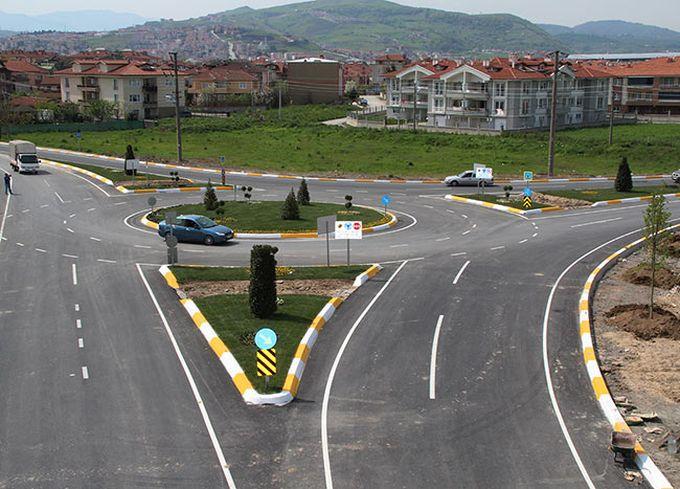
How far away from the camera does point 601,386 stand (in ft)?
65.3

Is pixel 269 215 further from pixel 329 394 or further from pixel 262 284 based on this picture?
pixel 329 394

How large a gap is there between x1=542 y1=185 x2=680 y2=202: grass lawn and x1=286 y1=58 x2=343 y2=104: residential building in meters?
101

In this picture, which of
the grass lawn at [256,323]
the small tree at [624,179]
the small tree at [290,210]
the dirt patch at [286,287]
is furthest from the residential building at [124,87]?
the grass lawn at [256,323]

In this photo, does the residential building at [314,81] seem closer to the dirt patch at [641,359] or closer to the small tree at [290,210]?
the small tree at [290,210]

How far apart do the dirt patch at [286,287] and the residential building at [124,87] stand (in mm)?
89009

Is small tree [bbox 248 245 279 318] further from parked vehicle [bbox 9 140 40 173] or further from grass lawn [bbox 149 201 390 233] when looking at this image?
parked vehicle [bbox 9 140 40 173]

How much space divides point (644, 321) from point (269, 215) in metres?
23.9

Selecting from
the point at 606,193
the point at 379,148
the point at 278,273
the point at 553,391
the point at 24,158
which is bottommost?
the point at 553,391

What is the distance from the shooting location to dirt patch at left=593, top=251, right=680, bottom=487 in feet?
58.1

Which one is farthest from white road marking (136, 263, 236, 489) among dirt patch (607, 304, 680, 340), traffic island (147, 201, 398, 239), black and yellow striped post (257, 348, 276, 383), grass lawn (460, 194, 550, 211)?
grass lawn (460, 194, 550, 211)

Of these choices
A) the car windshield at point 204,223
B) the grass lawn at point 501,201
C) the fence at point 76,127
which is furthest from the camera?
the fence at point 76,127

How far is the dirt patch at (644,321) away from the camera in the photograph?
24.9 metres

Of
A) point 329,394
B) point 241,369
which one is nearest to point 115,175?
point 241,369

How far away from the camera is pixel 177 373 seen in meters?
20.6
